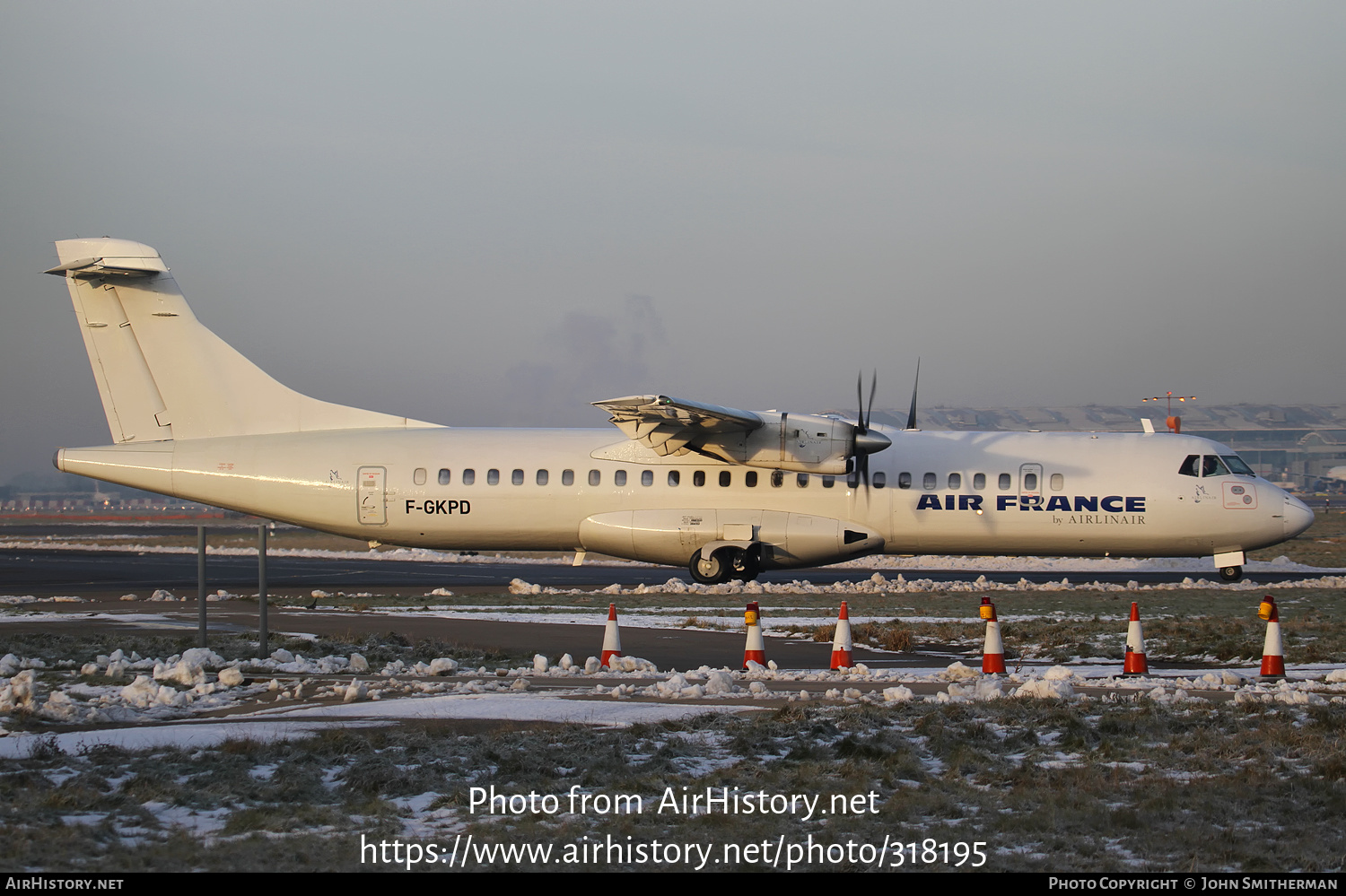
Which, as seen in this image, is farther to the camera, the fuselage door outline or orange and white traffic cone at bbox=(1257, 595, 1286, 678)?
the fuselage door outline

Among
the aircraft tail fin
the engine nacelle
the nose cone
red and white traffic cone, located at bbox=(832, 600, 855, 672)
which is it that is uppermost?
the aircraft tail fin

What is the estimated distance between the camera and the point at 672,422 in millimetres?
23094

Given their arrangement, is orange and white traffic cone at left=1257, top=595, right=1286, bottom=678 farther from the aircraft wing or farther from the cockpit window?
the cockpit window

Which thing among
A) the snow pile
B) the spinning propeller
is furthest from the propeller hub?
Answer: the snow pile

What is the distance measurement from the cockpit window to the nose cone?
145 cm

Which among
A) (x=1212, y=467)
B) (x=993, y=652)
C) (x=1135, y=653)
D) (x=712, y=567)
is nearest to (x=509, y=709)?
(x=993, y=652)

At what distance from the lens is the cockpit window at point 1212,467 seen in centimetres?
2411

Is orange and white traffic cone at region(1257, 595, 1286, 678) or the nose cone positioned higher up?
the nose cone

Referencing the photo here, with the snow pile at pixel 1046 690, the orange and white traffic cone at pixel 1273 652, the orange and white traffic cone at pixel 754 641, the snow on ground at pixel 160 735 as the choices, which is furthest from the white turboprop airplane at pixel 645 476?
the snow on ground at pixel 160 735

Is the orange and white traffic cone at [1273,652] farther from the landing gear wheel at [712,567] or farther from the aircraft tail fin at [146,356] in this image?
the aircraft tail fin at [146,356]

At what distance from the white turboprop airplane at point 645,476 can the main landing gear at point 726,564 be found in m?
0.04

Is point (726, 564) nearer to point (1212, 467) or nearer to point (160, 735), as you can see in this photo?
point (1212, 467)

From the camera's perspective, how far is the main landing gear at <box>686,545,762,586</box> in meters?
24.0
